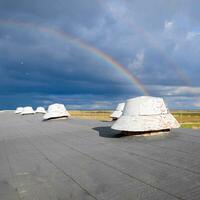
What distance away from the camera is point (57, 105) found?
27.3 m

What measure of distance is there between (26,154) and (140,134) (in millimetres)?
4862

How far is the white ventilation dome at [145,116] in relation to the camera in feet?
35.9

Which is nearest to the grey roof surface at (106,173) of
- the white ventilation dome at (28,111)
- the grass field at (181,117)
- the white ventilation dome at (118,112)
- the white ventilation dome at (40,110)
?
the white ventilation dome at (118,112)

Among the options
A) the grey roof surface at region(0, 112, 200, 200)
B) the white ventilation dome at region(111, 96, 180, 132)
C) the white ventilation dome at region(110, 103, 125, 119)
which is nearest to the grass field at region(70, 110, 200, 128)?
the white ventilation dome at region(110, 103, 125, 119)

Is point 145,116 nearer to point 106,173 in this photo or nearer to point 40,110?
point 106,173

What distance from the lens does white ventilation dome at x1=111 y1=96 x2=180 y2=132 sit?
10.9m

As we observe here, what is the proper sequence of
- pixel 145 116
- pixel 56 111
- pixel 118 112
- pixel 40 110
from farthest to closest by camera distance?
pixel 40 110, pixel 56 111, pixel 118 112, pixel 145 116

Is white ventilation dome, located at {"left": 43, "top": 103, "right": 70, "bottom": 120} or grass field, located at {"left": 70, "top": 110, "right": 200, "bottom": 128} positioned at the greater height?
white ventilation dome, located at {"left": 43, "top": 103, "right": 70, "bottom": 120}

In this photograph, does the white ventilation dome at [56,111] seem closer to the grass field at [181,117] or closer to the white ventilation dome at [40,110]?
the grass field at [181,117]

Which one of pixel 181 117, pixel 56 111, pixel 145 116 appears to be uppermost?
pixel 145 116

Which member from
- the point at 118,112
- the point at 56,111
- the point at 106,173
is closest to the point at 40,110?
the point at 56,111

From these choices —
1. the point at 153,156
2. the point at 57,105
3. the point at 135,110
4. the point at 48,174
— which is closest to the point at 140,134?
the point at 135,110

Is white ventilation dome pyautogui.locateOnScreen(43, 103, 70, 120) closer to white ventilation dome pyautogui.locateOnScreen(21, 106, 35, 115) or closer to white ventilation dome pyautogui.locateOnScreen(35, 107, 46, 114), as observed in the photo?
white ventilation dome pyautogui.locateOnScreen(21, 106, 35, 115)

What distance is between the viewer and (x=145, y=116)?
11.3 m
